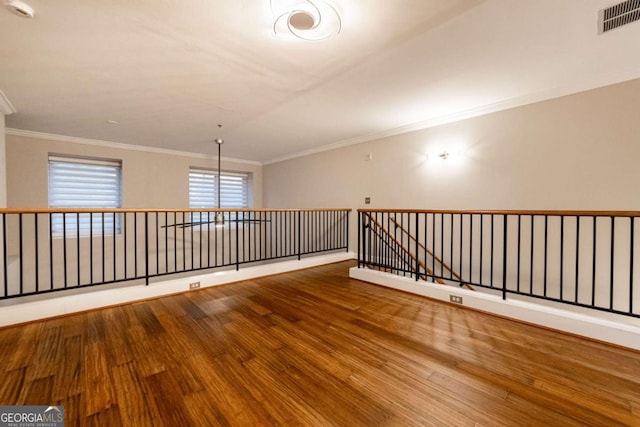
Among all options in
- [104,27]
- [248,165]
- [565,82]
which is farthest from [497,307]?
[248,165]

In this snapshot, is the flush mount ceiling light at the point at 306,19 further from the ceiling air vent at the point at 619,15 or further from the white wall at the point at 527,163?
the white wall at the point at 527,163

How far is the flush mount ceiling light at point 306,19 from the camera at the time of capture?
1.83 metres

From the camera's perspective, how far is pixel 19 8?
5.86ft

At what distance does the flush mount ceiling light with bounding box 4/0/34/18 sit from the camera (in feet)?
5.73

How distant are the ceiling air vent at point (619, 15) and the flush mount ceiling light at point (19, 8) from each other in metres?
4.15

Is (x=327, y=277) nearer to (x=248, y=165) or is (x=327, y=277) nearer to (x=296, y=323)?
(x=296, y=323)

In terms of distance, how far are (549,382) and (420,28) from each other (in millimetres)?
2684

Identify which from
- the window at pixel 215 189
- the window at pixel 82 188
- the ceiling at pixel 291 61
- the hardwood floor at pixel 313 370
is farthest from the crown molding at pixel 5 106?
the window at pixel 215 189

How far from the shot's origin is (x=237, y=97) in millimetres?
3408

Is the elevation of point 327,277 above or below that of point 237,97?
below

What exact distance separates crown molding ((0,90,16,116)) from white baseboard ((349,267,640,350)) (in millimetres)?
5441

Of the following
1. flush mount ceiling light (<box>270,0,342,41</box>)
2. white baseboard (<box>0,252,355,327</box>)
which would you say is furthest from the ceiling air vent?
white baseboard (<box>0,252,355,327</box>)

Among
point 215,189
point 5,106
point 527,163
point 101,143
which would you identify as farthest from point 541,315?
point 101,143

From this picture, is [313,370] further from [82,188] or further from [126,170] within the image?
[82,188]
